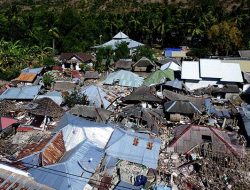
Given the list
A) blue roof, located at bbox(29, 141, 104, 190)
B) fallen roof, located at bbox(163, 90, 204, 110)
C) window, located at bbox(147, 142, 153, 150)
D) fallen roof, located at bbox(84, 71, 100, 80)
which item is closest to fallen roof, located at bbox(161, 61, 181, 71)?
fallen roof, located at bbox(84, 71, 100, 80)

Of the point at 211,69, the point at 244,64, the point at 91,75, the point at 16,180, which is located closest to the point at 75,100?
the point at 91,75

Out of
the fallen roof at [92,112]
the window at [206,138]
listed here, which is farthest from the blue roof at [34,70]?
the window at [206,138]

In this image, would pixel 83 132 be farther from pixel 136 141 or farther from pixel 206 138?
pixel 206 138

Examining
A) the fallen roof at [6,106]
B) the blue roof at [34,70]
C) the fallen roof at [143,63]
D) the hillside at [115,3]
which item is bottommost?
the fallen roof at [6,106]

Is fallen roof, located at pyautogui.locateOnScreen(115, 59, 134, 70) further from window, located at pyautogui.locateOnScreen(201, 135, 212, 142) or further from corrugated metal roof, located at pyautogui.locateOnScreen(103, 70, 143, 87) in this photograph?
window, located at pyautogui.locateOnScreen(201, 135, 212, 142)

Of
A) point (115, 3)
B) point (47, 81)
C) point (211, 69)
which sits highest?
point (115, 3)

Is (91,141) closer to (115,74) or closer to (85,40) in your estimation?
(115,74)

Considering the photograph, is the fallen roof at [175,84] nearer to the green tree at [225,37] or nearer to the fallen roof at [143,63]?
the fallen roof at [143,63]
